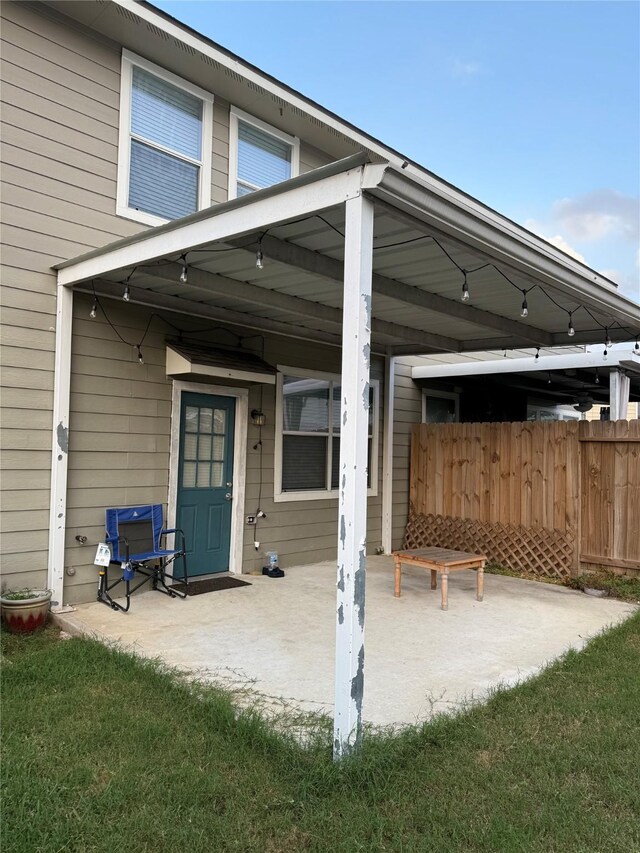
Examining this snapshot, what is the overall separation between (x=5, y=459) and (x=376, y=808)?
11.7 ft

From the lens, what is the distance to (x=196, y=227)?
11.6 ft

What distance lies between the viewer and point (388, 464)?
8.07m

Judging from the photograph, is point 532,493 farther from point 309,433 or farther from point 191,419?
point 191,419

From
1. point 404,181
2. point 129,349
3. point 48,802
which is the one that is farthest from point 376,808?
point 129,349

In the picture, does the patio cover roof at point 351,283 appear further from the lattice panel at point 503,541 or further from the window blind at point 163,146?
the lattice panel at point 503,541

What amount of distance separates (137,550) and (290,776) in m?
3.00

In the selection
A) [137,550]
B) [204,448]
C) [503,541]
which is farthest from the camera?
[503,541]

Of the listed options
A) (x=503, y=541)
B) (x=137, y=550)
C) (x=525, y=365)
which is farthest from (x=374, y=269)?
(x=525, y=365)

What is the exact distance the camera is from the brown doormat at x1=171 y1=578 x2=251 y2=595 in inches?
217

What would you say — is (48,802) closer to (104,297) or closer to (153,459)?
(153,459)

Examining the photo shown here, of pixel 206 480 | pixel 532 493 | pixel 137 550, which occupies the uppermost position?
pixel 206 480

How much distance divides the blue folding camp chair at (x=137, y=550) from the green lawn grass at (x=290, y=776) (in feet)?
5.01

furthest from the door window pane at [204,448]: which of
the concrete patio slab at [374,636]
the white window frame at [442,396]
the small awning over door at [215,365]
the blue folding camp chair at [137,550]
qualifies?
the white window frame at [442,396]

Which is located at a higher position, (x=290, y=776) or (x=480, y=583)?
(x=480, y=583)
